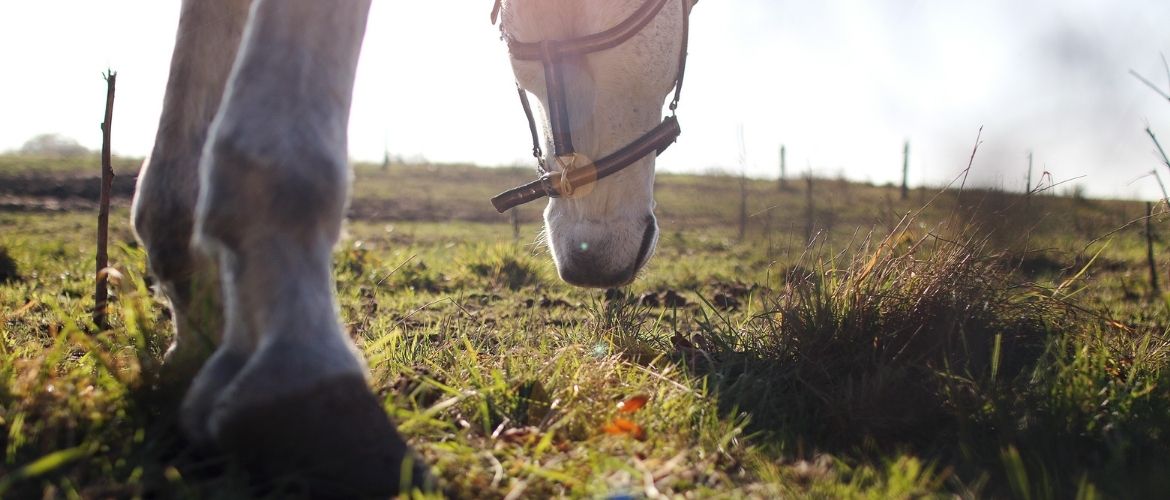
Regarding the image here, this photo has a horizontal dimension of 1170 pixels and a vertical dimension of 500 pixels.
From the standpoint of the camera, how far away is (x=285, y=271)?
1.38 metres

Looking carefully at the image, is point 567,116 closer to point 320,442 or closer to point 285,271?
point 285,271

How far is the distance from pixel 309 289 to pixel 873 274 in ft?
6.62

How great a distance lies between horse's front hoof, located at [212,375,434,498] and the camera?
1.30m

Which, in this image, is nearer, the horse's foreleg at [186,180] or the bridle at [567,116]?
the horse's foreleg at [186,180]

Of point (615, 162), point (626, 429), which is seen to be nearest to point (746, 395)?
point (626, 429)

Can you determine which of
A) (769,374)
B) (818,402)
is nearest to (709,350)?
(769,374)

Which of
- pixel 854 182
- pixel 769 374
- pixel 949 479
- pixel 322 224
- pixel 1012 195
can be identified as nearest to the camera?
pixel 322 224

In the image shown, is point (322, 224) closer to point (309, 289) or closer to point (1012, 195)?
point (309, 289)

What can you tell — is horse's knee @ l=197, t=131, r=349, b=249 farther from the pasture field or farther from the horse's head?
the horse's head

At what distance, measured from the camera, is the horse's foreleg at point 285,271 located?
4.30 feet

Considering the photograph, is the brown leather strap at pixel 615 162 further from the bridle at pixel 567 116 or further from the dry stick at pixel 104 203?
the dry stick at pixel 104 203

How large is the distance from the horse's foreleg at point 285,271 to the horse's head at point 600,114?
1.03 metres

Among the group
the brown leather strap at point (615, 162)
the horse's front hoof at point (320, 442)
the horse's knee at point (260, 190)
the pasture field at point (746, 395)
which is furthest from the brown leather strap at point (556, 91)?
the horse's front hoof at point (320, 442)

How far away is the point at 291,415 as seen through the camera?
51.1 inches
